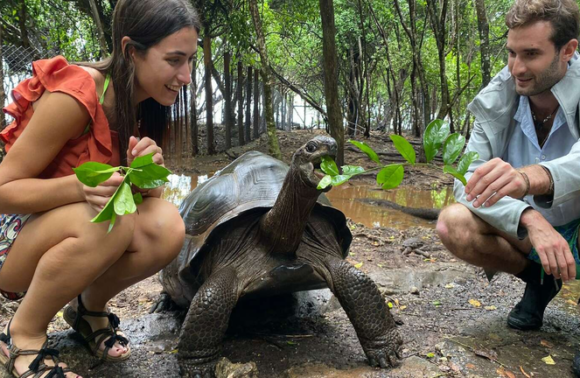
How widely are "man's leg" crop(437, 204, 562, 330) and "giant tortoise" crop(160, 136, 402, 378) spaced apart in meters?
0.52

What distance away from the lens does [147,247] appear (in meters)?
1.80

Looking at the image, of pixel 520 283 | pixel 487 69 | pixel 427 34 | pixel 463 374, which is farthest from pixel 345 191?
pixel 427 34

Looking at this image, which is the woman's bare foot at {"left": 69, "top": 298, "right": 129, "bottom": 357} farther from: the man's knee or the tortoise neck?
the man's knee

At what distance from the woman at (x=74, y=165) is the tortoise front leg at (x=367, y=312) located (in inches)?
30.8

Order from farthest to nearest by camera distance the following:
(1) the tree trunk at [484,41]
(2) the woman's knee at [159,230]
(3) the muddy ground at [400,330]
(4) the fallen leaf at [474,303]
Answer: (1) the tree trunk at [484,41] → (4) the fallen leaf at [474,303] → (3) the muddy ground at [400,330] → (2) the woman's knee at [159,230]

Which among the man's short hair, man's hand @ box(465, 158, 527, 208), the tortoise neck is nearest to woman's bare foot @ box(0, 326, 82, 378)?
the tortoise neck

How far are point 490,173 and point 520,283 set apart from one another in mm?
1642

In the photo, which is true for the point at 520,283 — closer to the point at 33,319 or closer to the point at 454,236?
the point at 454,236

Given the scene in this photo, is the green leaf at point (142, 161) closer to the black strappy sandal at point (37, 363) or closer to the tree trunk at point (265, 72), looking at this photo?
the black strappy sandal at point (37, 363)

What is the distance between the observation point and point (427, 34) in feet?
52.1

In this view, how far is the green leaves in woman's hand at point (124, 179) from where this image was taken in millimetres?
1344

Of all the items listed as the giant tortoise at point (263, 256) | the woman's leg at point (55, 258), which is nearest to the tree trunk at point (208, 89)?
the giant tortoise at point (263, 256)

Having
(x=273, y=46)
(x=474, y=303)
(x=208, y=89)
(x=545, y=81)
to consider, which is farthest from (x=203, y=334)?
(x=273, y=46)

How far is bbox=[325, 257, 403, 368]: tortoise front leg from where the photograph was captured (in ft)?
6.52
